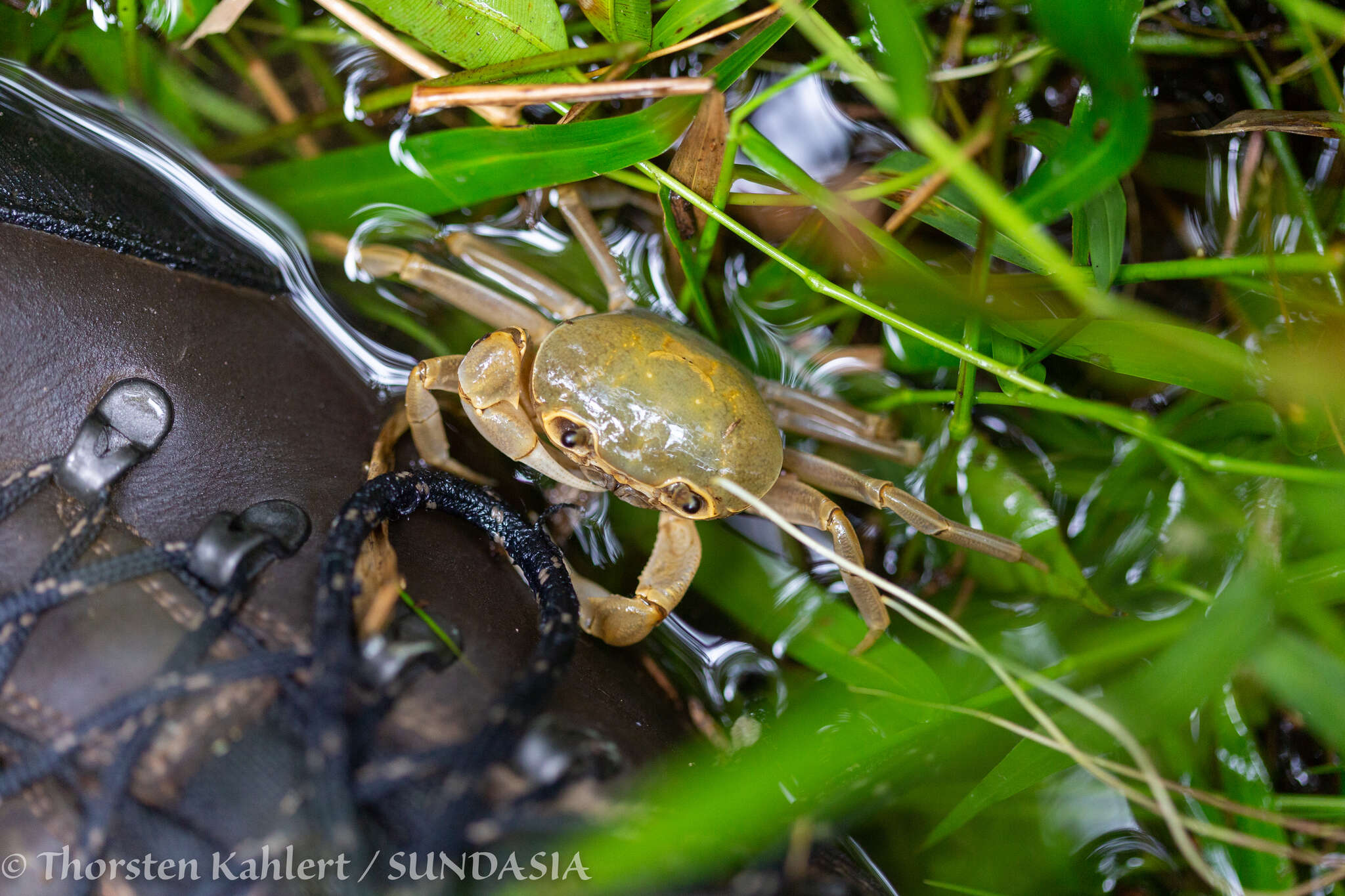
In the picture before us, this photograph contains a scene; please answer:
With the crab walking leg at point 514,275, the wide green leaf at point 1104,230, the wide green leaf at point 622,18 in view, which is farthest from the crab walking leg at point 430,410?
the wide green leaf at point 1104,230

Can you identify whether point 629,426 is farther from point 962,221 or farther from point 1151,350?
point 1151,350

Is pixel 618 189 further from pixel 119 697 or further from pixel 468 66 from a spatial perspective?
pixel 119 697

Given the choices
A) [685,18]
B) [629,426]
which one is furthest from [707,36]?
[629,426]

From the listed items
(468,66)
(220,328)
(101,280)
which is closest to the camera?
(101,280)

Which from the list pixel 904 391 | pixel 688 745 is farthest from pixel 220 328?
pixel 904 391

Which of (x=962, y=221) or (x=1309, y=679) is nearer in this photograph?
(x=1309, y=679)
